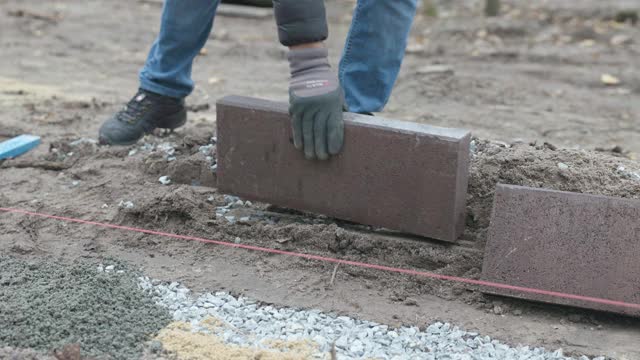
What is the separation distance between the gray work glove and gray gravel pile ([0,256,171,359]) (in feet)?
2.60

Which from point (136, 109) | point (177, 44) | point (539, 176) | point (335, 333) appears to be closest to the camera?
point (335, 333)

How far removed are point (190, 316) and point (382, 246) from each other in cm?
77

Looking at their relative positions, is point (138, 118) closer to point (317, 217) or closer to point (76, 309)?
point (317, 217)

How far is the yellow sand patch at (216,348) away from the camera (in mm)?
2213

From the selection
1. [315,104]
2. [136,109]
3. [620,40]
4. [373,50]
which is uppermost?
[373,50]

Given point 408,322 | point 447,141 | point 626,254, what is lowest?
point 408,322

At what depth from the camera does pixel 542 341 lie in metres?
2.39

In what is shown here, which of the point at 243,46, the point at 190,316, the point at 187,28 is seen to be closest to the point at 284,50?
the point at 243,46

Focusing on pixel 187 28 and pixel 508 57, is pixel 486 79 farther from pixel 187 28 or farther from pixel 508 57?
pixel 187 28

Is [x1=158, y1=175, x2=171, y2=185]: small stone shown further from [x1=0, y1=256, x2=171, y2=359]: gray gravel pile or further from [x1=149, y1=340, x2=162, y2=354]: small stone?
[x1=149, y1=340, x2=162, y2=354]: small stone

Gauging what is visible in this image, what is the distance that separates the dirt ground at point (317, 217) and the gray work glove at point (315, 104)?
1.10 ft

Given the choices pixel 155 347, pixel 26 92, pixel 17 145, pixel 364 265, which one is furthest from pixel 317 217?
pixel 26 92

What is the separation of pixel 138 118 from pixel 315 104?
1.39 m

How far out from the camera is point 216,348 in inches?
88.7
